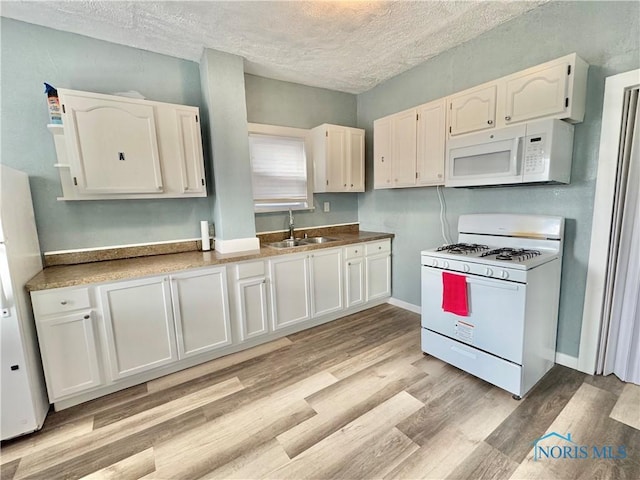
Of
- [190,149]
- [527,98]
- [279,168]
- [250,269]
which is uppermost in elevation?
[527,98]

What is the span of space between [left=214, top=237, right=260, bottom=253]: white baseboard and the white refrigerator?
1282 millimetres

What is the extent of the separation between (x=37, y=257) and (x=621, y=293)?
4.14m

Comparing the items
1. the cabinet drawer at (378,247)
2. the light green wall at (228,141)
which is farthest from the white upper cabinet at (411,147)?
the light green wall at (228,141)

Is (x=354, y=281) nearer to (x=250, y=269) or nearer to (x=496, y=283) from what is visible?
(x=250, y=269)

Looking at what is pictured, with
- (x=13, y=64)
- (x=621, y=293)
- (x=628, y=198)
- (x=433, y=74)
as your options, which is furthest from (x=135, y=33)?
(x=621, y=293)

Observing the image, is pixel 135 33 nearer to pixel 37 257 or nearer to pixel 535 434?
pixel 37 257

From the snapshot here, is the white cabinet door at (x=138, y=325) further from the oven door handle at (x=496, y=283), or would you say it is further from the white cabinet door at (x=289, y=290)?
the oven door handle at (x=496, y=283)

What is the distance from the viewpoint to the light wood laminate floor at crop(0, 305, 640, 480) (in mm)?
1473

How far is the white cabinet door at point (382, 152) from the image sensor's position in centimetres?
314

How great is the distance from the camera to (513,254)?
2068 mm

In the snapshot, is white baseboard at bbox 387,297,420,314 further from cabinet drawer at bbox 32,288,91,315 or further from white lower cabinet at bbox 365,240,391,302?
cabinet drawer at bbox 32,288,91,315

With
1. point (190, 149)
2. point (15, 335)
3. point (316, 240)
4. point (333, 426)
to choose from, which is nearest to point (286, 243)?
point (316, 240)

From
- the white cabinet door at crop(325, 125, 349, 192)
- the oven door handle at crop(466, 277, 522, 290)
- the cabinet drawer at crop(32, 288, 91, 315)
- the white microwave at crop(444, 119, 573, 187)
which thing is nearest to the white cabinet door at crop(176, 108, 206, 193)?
the cabinet drawer at crop(32, 288, 91, 315)

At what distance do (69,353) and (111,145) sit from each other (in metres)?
1.49
